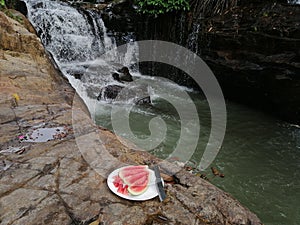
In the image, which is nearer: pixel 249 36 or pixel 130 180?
pixel 130 180

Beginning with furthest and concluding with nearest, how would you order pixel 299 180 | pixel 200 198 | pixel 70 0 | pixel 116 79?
pixel 70 0
pixel 116 79
pixel 299 180
pixel 200 198

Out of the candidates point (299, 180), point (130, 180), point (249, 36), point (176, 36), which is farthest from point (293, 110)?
point (130, 180)

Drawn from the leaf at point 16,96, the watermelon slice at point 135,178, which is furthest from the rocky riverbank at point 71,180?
the watermelon slice at point 135,178

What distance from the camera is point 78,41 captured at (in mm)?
8828

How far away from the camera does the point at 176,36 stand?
8.05m

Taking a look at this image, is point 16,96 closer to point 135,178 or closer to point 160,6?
point 135,178

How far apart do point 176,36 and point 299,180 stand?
5908 millimetres

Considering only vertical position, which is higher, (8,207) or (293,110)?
(8,207)

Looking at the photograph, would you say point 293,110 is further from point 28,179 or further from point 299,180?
point 28,179

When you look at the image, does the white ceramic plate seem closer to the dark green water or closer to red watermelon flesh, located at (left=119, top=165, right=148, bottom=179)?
red watermelon flesh, located at (left=119, top=165, right=148, bottom=179)

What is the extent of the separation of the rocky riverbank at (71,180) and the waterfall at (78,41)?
452 centimetres

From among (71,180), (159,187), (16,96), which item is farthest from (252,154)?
(16,96)

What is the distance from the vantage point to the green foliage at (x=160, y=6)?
755 centimetres

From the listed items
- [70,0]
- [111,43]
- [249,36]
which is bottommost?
[111,43]
